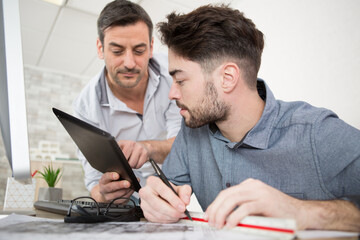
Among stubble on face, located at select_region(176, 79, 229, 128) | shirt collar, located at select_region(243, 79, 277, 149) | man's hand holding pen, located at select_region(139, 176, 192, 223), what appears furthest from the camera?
stubble on face, located at select_region(176, 79, 229, 128)

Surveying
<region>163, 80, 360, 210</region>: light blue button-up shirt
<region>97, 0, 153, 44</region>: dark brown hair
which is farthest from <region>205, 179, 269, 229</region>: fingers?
<region>97, 0, 153, 44</region>: dark brown hair

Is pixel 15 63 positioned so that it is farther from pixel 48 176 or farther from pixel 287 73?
pixel 287 73

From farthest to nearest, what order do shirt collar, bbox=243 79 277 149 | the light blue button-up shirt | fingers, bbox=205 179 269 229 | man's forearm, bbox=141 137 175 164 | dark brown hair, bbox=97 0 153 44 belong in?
dark brown hair, bbox=97 0 153 44 < man's forearm, bbox=141 137 175 164 < shirt collar, bbox=243 79 277 149 < the light blue button-up shirt < fingers, bbox=205 179 269 229

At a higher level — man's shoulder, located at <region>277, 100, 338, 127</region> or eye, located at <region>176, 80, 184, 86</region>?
eye, located at <region>176, 80, 184, 86</region>

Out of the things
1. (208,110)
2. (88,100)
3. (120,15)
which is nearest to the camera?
(208,110)

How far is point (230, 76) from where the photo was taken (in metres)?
0.98

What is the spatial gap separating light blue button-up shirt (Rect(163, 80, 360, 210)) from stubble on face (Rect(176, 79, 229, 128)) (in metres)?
0.06

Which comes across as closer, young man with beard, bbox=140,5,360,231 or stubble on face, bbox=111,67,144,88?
young man with beard, bbox=140,5,360,231

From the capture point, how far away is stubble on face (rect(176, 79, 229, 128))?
98 centimetres

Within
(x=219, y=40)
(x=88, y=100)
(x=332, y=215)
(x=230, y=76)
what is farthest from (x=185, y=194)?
(x=88, y=100)

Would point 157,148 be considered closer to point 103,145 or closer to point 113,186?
point 113,186

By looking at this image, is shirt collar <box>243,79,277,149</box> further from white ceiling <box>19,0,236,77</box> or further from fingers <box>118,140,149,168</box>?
white ceiling <box>19,0,236,77</box>

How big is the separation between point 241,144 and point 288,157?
5.7 inches

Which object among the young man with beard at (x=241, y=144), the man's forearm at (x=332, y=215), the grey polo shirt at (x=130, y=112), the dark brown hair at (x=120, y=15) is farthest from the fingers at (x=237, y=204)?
the dark brown hair at (x=120, y=15)
